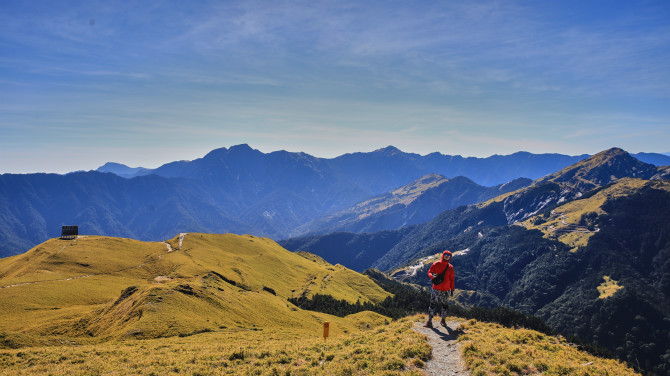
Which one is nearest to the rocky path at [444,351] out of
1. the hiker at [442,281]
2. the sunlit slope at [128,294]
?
the hiker at [442,281]

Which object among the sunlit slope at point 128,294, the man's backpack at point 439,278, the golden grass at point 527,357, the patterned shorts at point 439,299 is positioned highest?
the man's backpack at point 439,278

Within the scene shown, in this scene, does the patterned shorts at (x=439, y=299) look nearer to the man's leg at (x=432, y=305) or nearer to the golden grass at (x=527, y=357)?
the man's leg at (x=432, y=305)

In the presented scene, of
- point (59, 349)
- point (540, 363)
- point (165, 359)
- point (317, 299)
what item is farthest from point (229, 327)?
point (317, 299)

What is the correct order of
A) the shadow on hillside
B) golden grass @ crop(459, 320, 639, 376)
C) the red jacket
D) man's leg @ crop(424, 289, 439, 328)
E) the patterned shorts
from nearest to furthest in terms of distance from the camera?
golden grass @ crop(459, 320, 639, 376) < the shadow on hillside < the red jacket < the patterned shorts < man's leg @ crop(424, 289, 439, 328)

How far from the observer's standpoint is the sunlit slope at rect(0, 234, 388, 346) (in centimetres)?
4869

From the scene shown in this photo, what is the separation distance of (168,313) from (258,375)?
36.2 meters

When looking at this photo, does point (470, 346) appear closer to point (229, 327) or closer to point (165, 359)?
point (165, 359)

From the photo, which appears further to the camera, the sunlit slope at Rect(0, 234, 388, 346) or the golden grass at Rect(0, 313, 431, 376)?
the sunlit slope at Rect(0, 234, 388, 346)

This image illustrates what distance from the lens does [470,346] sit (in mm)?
24250

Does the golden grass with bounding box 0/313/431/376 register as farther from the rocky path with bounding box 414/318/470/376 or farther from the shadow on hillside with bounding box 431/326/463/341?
the shadow on hillside with bounding box 431/326/463/341

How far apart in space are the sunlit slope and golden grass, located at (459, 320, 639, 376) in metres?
39.0

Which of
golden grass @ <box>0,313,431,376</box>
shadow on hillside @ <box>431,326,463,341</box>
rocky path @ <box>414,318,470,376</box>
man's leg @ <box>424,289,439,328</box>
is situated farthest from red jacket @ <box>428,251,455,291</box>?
golden grass @ <box>0,313,431,376</box>

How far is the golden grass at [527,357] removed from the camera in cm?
2070

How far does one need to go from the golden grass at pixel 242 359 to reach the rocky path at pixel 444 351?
2.76 feet
